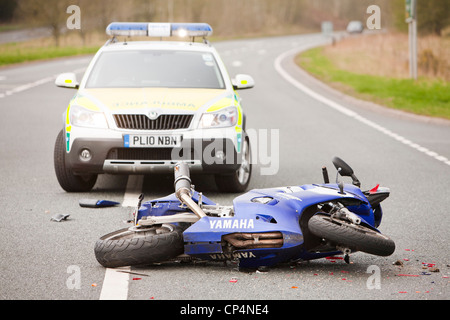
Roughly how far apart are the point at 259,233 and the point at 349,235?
591 mm

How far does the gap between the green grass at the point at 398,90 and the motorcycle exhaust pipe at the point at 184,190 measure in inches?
485

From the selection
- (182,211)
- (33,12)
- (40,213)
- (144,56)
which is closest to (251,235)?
(182,211)

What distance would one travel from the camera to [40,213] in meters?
8.53

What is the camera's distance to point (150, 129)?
929 centimetres

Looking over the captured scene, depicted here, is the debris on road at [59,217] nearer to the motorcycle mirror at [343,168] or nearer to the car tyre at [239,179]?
the car tyre at [239,179]

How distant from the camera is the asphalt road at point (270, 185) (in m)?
5.73

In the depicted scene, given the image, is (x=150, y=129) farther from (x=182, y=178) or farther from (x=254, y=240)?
(x=254, y=240)

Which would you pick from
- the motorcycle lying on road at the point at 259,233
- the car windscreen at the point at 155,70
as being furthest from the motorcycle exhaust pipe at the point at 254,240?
the car windscreen at the point at 155,70

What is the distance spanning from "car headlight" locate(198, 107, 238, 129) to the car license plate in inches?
12.7

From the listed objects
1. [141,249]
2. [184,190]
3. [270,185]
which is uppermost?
[184,190]

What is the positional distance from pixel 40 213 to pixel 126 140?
1.23m

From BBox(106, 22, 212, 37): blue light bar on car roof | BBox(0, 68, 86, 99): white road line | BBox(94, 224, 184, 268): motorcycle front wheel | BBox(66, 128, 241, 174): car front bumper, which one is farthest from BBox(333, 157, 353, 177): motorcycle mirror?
BBox(0, 68, 86, 99): white road line

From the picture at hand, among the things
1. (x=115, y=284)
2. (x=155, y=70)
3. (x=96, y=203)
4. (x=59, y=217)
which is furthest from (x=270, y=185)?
(x=115, y=284)

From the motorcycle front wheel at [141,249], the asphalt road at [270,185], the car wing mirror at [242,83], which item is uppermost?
the car wing mirror at [242,83]
